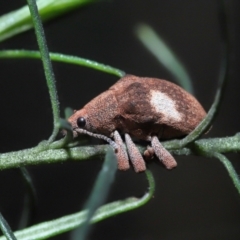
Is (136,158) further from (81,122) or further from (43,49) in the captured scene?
(43,49)

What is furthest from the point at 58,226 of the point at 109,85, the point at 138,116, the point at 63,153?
the point at 109,85

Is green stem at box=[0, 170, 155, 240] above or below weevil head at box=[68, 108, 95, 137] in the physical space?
below

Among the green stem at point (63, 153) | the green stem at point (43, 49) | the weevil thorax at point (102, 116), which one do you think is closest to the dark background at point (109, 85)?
the weevil thorax at point (102, 116)

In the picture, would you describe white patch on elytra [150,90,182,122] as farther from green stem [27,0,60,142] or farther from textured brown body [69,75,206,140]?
green stem [27,0,60,142]


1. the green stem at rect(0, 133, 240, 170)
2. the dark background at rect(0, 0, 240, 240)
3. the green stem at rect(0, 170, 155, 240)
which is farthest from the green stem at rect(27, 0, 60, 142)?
the dark background at rect(0, 0, 240, 240)

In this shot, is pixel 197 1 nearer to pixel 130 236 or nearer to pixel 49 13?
pixel 130 236

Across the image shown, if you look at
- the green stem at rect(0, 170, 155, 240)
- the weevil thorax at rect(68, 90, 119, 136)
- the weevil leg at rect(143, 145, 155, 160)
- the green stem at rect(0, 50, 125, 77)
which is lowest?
the green stem at rect(0, 170, 155, 240)

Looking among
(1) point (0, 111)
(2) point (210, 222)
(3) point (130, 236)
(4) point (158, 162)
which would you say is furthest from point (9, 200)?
(4) point (158, 162)
